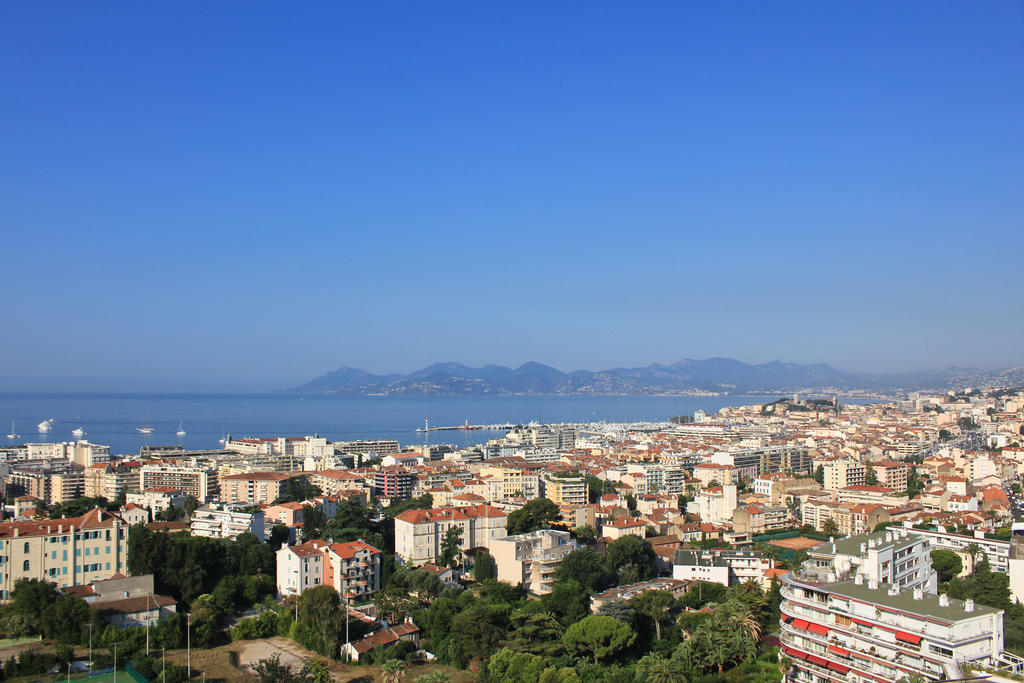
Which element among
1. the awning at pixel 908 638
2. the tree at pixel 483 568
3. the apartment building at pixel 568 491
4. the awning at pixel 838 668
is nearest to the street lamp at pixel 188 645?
the tree at pixel 483 568

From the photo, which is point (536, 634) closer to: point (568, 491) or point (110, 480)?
point (568, 491)

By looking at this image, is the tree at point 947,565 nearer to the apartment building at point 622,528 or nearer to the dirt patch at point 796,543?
the dirt patch at point 796,543

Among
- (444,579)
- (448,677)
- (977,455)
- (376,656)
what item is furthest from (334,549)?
(977,455)

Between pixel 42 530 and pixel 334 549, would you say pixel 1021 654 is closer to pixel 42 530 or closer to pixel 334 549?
pixel 334 549

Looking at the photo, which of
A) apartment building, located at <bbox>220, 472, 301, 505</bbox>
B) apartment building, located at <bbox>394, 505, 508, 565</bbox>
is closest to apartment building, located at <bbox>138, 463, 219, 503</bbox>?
apartment building, located at <bbox>220, 472, 301, 505</bbox>

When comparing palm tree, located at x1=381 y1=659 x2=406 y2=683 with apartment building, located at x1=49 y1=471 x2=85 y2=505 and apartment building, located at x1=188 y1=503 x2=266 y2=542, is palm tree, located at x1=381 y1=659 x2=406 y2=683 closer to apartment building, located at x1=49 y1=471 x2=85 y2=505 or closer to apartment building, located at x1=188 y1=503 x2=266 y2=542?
apartment building, located at x1=188 y1=503 x2=266 y2=542
